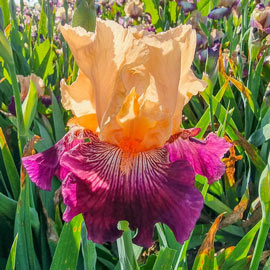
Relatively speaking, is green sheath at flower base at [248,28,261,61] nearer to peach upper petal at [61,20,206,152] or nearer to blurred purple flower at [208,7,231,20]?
blurred purple flower at [208,7,231,20]

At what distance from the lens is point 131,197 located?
0.58 meters

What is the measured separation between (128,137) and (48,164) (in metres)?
0.17

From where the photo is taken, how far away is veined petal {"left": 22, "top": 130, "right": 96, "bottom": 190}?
700 mm

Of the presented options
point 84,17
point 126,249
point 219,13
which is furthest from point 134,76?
point 219,13

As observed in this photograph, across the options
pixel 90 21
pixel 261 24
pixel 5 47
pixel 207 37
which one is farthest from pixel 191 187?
pixel 207 37

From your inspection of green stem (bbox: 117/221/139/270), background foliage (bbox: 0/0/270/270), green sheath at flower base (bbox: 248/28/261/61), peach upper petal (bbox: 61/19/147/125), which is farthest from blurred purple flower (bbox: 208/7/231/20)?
green stem (bbox: 117/221/139/270)

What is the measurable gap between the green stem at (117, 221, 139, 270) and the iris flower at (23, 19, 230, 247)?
0.03 metres

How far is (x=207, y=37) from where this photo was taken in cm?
213

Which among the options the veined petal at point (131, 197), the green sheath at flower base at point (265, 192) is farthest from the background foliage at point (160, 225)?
the veined petal at point (131, 197)

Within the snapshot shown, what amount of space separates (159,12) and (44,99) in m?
1.58

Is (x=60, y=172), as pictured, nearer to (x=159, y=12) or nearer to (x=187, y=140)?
(x=187, y=140)

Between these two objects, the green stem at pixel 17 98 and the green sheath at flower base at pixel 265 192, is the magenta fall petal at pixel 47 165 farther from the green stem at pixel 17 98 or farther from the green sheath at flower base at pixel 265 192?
the green sheath at flower base at pixel 265 192

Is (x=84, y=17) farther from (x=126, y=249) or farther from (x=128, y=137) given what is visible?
(x=126, y=249)

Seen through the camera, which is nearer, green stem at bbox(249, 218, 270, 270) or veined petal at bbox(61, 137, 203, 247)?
veined petal at bbox(61, 137, 203, 247)
